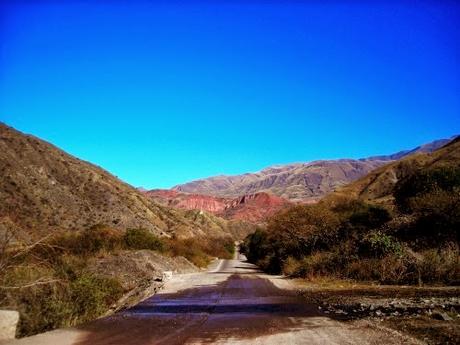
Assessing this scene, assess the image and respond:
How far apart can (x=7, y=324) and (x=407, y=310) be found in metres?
9.92

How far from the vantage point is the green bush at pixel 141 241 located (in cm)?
4826

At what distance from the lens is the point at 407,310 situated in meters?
13.6

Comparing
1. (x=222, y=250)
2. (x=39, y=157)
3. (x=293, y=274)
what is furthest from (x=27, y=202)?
(x=222, y=250)

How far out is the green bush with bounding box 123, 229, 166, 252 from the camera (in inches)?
1900

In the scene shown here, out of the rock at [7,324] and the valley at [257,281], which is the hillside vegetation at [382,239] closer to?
the valley at [257,281]

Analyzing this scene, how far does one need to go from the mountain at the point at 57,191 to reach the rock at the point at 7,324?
46.5 metres

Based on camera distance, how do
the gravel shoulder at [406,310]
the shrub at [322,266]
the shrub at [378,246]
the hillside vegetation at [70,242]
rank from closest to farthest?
the gravel shoulder at [406,310] → the hillside vegetation at [70,242] → the shrub at [378,246] → the shrub at [322,266]

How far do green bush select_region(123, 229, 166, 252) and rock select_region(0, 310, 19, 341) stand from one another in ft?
121

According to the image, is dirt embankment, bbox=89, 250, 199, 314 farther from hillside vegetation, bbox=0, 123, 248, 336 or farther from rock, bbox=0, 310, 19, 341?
rock, bbox=0, 310, 19, 341

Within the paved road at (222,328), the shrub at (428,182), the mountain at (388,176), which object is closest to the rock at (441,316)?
the paved road at (222,328)

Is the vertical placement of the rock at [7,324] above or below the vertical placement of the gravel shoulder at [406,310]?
above

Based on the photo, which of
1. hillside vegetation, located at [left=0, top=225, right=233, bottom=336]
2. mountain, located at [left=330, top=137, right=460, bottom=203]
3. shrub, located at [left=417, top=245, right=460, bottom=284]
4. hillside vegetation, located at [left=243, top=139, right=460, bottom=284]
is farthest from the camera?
mountain, located at [left=330, top=137, right=460, bottom=203]

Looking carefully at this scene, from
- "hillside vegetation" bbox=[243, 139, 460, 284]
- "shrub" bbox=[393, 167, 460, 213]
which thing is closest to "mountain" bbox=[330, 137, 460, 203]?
"shrub" bbox=[393, 167, 460, 213]

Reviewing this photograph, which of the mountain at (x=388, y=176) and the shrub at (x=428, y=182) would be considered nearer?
the shrub at (x=428, y=182)
